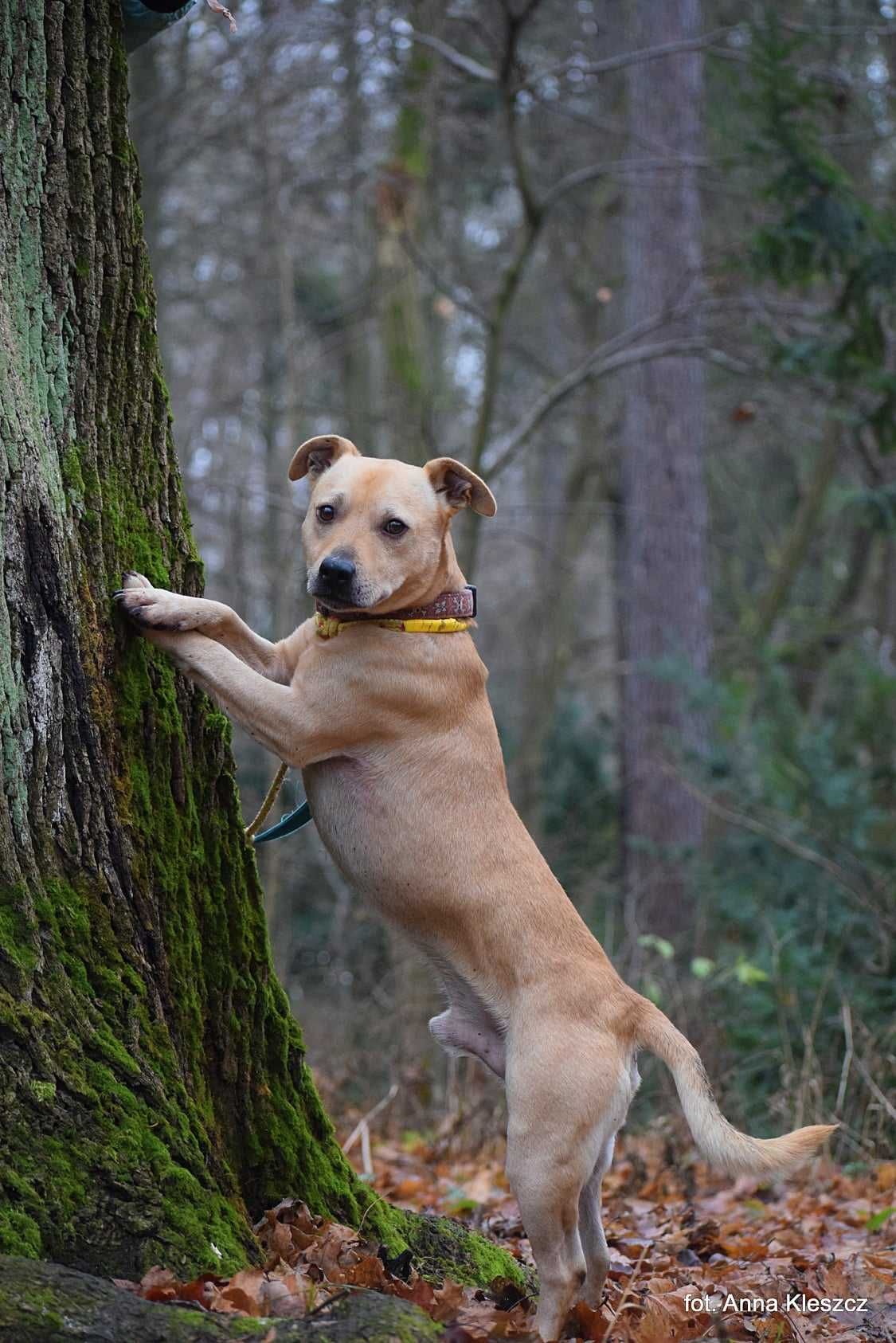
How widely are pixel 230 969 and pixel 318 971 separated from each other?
405 inches

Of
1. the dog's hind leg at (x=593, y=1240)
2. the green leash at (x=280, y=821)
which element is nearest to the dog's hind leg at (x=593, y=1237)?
the dog's hind leg at (x=593, y=1240)

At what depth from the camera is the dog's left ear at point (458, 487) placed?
15.2 ft

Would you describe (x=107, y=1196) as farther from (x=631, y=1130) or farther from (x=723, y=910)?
(x=723, y=910)

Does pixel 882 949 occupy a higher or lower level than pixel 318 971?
higher

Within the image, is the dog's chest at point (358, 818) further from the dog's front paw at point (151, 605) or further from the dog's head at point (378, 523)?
the dog's front paw at point (151, 605)

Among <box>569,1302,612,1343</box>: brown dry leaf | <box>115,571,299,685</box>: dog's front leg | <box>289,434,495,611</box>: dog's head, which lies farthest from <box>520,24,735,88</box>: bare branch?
<box>569,1302,612,1343</box>: brown dry leaf

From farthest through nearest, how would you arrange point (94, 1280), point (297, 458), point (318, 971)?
point (318, 971)
point (297, 458)
point (94, 1280)

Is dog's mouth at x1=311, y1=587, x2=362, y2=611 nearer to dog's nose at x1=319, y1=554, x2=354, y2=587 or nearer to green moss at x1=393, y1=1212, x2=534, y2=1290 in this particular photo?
dog's nose at x1=319, y1=554, x2=354, y2=587

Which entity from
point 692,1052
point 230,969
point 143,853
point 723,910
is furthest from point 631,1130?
point 143,853

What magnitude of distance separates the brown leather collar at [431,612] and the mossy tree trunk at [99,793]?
65cm

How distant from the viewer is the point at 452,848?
4012 mm

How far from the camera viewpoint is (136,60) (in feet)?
39.9

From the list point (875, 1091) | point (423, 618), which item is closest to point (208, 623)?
point (423, 618)

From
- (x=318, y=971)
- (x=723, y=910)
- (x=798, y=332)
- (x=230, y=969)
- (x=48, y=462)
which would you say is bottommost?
(x=318, y=971)
